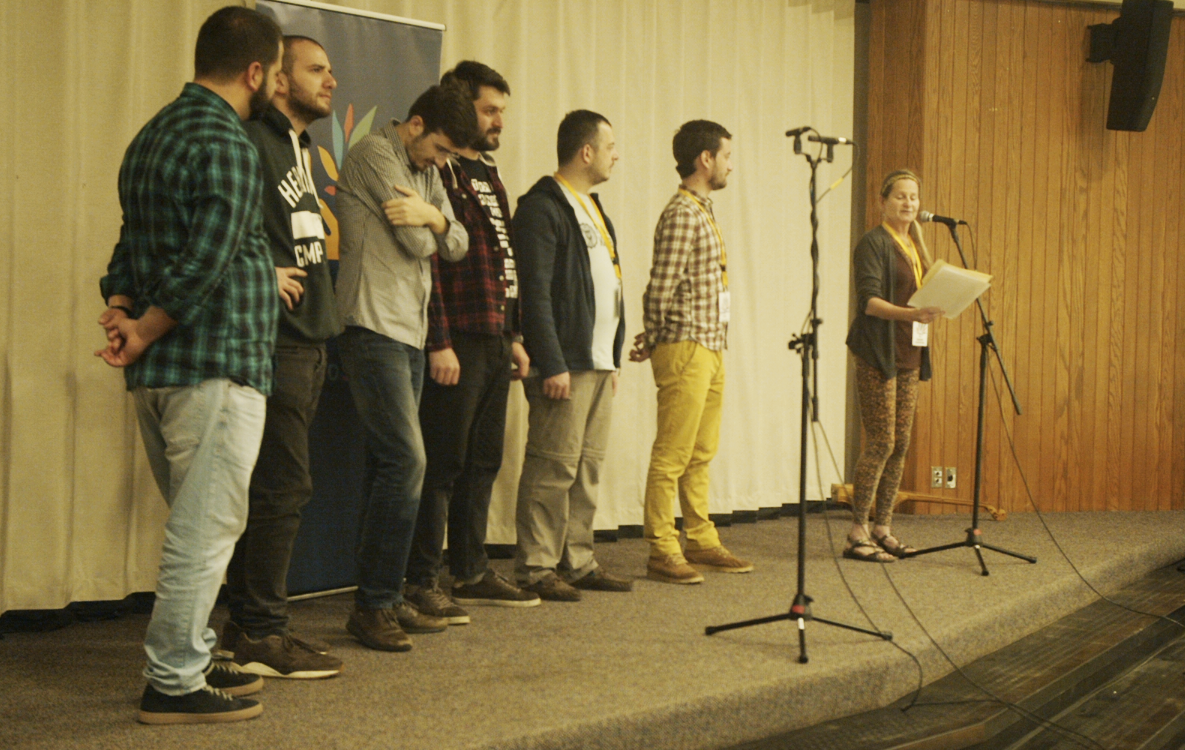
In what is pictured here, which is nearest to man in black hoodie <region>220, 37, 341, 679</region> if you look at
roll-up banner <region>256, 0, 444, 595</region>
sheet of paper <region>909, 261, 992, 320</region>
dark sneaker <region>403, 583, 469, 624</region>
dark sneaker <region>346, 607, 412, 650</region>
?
dark sneaker <region>346, 607, 412, 650</region>

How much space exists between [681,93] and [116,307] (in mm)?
3311

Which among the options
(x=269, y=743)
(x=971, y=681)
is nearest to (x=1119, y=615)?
(x=971, y=681)

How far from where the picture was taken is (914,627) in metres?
2.97

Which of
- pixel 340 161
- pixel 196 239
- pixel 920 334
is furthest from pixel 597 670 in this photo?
pixel 920 334

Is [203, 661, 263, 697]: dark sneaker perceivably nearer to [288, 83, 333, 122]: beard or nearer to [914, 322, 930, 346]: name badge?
[288, 83, 333, 122]: beard

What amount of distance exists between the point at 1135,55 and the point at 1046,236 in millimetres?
1002

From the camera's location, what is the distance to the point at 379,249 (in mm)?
2594

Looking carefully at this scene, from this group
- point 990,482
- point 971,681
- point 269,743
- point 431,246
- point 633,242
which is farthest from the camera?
point 990,482

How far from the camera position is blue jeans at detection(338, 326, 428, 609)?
2.57m

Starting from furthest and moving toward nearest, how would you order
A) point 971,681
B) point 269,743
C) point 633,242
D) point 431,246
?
point 633,242, point 971,681, point 431,246, point 269,743

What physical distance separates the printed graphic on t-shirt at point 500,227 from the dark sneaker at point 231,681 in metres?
1.34

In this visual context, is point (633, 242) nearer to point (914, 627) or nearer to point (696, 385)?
point (696, 385)

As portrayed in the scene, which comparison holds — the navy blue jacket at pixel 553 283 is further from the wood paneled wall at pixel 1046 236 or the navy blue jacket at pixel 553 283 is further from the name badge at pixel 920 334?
the wood paneled wall at pixel 1046 236

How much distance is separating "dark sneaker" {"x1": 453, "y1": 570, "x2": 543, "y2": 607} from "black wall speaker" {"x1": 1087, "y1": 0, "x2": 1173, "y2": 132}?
167 inches
